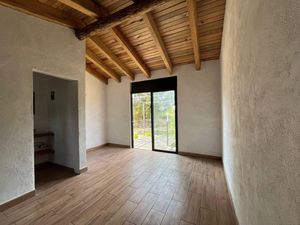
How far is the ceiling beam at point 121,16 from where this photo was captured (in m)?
2.20

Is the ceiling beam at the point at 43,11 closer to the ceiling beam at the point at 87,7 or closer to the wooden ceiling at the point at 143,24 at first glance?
the wooden ceiling at the point at 143,24

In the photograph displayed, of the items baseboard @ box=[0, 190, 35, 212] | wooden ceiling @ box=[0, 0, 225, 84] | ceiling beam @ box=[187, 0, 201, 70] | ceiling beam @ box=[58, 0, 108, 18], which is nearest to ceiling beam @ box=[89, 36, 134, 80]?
wooden ceiling @ box=[0, 0, 225, 84]

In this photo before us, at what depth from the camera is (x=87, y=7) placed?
7.69 feet

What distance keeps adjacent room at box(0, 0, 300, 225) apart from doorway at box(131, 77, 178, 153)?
4cm

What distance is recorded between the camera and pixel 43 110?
12.0 ft

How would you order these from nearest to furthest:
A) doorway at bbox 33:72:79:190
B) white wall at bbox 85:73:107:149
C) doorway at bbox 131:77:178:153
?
doorway at bbox 33:72:79:190 < doorway at bbox 131:77:178:153 < white wall at bbox 85:73:107:149

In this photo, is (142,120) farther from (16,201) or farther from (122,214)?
(16,201)

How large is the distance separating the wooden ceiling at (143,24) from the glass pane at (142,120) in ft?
4.27

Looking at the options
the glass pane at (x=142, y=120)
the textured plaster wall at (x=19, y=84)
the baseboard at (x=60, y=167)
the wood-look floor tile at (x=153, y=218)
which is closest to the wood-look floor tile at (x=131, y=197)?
the wood-look floor tile at (x=153, y=218)

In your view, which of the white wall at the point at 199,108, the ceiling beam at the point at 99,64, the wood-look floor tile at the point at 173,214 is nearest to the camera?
the wood-look floor tile at the point at 173,214

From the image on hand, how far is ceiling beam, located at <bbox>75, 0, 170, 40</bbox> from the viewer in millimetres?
2199

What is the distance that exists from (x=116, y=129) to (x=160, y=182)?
10.6 ft

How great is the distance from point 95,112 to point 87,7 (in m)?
3.41

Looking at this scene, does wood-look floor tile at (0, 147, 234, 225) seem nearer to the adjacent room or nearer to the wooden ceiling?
the adjacent room
